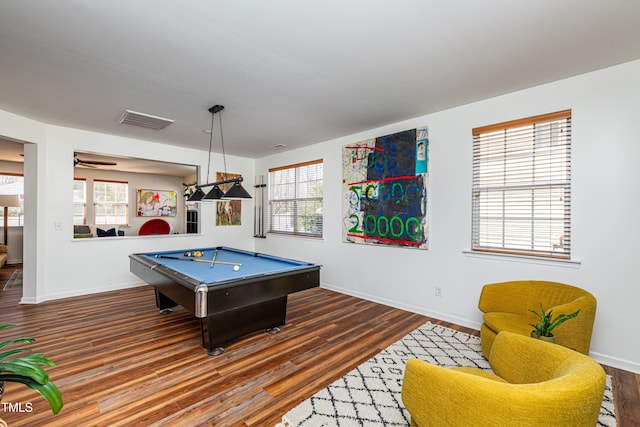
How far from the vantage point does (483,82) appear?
282cm

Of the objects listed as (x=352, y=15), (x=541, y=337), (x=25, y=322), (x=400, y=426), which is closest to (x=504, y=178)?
(x=541, y=337)

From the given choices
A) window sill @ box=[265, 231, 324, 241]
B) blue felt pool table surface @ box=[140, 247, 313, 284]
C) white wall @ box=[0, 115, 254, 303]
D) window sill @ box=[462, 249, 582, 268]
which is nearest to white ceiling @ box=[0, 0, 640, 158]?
white wall @ box=[0, 115, 254, 303]

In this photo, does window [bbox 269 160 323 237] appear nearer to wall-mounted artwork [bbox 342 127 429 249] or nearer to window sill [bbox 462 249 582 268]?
wall-mounted artwork [bbox 342 127 429 249]

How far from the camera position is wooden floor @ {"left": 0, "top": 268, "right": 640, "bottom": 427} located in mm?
1900

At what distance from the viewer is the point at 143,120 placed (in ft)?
12.7

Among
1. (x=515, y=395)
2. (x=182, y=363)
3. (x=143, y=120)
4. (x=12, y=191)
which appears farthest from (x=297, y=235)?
(x=12, y=191)

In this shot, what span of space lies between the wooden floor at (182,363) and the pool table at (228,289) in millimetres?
177

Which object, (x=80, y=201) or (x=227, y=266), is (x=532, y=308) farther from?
(x=80, y=201)

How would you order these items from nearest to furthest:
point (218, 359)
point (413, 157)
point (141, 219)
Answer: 1. point (218, 359)
2. point (413, 157)
3. point (141, 219)

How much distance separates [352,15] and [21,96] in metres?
3.60

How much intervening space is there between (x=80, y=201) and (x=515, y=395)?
9.57m

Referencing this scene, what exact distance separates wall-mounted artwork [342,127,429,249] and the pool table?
1386mm

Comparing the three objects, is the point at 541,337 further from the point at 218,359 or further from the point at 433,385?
the point at 218,359

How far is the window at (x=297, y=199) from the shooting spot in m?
5.27
